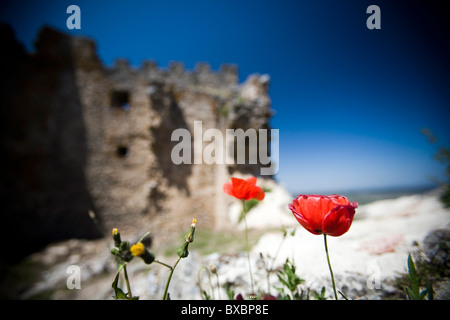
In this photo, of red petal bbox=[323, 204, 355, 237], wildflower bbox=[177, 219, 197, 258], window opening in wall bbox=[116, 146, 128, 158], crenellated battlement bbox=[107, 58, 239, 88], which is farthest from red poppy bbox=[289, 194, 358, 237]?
crenellated battlement bbox=[107, 58, 239, 88]

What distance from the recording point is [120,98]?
796cm

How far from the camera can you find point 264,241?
3.29 meters

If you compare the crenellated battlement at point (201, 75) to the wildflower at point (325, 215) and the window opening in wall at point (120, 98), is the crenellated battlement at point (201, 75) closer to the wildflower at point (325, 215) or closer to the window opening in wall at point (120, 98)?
the window opening in wall at point (120, 98)

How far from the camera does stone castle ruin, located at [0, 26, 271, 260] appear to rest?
21.2ft

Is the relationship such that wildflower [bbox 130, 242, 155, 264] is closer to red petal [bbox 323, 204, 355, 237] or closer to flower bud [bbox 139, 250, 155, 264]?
flower bud [bbox 139, 250, 155, 264]

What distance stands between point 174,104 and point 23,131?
5.61 m

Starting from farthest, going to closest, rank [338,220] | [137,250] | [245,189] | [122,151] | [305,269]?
1. [122,151]
2. [305,269]
3. [245,189]
4. [338,220]
5. [137,250]

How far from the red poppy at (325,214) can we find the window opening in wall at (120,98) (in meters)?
8.59

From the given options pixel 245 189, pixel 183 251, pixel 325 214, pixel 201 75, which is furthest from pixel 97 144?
pixel 325 214

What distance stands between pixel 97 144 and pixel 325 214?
8611mm

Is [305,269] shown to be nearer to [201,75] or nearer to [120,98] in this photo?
[120,98]

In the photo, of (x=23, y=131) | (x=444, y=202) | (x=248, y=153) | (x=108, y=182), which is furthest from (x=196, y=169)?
(x=444, y=202)

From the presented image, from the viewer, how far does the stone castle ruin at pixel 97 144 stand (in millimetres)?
6449
